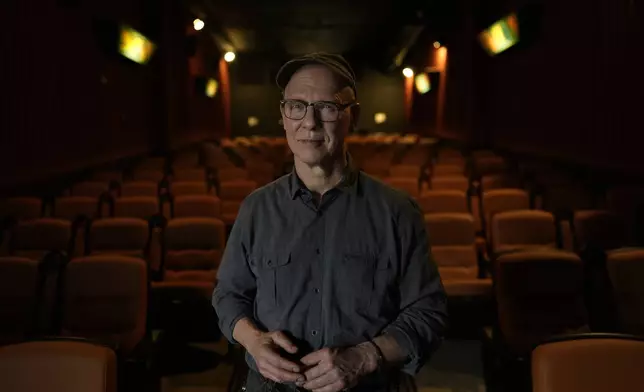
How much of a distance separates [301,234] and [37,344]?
3.22 feet

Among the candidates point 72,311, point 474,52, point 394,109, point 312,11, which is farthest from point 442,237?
point 394,109

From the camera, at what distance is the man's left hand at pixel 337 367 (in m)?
1.36

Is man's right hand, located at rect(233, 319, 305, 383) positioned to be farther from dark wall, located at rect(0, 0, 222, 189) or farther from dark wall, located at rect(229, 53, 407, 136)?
dark wall, located at rect(229, 53, 407, 136)

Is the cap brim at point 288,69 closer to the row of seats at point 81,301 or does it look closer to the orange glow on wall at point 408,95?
the row of seats at point 81,301

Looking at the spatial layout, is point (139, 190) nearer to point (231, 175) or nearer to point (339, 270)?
point (231, 175)

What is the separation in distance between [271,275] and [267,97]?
23458 millimetres

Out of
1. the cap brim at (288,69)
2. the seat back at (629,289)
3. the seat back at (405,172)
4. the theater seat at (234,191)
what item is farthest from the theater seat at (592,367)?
the seat back at (405,172)

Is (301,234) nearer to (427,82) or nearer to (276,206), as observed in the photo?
(276,206)

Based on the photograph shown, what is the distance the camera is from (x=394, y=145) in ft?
49.4

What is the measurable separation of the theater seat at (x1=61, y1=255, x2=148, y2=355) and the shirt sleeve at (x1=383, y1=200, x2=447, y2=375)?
229cm

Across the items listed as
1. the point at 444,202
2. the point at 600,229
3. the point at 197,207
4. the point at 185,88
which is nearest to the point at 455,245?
the point at 444,202

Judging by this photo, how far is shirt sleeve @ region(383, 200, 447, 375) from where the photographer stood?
4.77 feet

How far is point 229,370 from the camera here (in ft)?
13.0

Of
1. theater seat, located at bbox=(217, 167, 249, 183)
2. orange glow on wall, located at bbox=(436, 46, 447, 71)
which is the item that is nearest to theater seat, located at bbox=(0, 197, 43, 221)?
theater seat, located at bbox=(217, 167, 249, 183)
